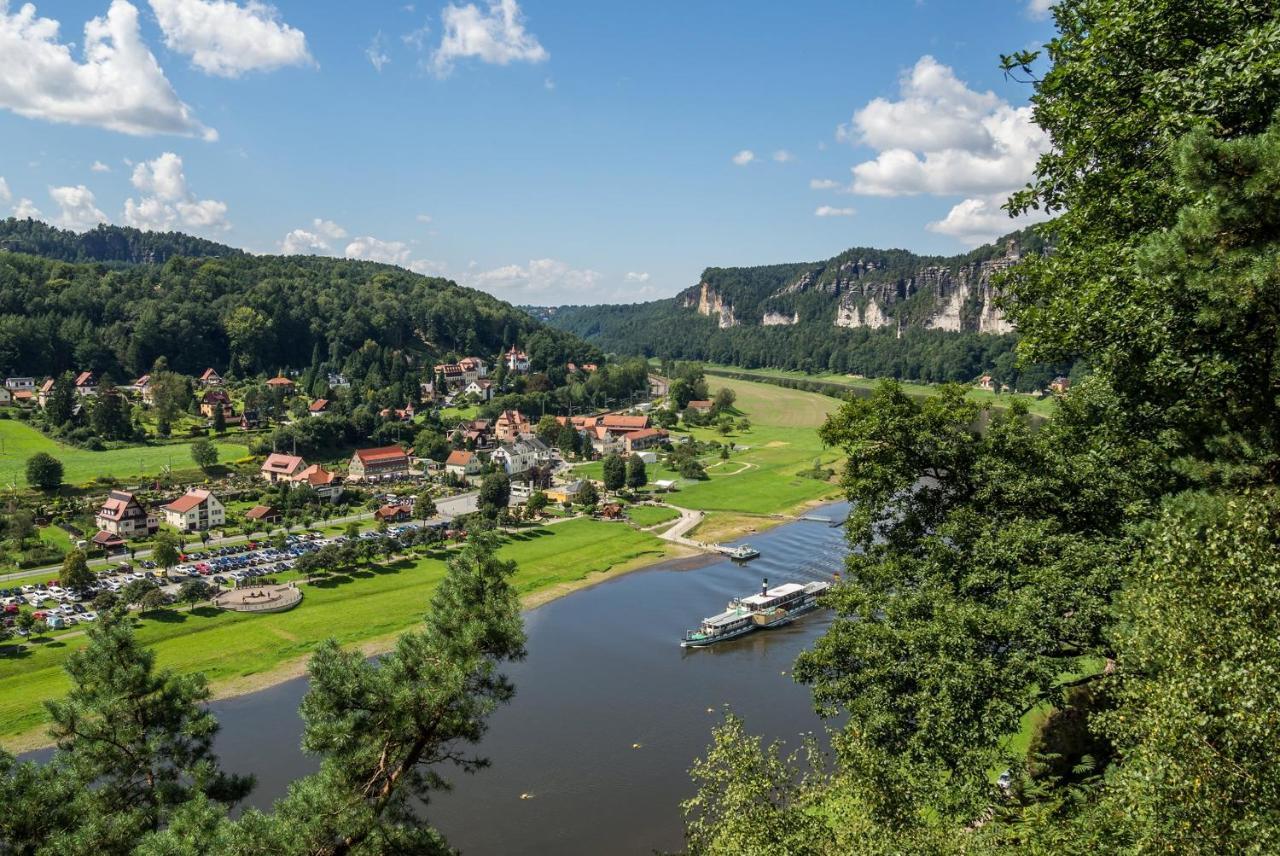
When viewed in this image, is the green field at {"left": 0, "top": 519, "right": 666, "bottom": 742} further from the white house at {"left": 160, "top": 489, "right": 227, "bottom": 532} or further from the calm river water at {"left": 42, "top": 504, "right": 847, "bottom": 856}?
the white house at {"left": 160, "top": 489, "right": 227, "bottom": 532}

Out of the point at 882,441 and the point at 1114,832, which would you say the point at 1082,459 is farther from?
the point at 1114,832

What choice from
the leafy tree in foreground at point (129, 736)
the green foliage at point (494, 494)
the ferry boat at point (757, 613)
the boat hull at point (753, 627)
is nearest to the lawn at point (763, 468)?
the green foliage at point (494, 494)

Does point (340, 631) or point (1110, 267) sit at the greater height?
point (1110, 267)

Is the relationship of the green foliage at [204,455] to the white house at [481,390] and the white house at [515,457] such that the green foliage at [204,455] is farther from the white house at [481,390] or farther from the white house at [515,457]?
the white house at [481,390]

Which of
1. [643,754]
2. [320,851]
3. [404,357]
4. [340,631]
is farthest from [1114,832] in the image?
[404,357]

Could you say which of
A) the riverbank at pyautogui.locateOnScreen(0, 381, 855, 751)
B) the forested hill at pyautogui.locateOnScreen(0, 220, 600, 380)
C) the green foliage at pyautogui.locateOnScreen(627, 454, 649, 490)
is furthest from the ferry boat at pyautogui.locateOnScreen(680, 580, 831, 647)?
the forested hill at pyautogui.locateOnScreen(0, 220, 600, 380)

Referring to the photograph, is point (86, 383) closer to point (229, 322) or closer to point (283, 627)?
point (229, 322)

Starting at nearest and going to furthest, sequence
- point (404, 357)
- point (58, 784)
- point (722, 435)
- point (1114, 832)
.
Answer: point (1114, 832), point (58, 784), point (722, 435), point (404, 357)
